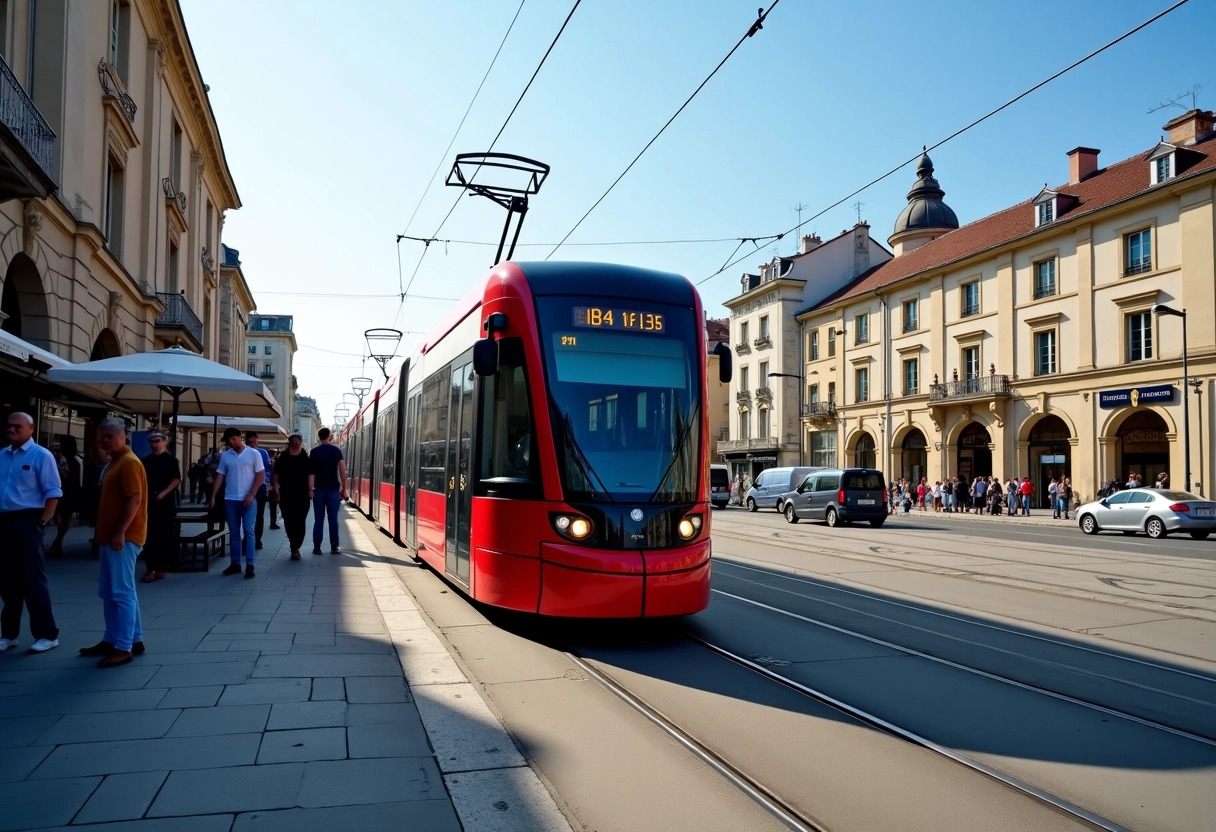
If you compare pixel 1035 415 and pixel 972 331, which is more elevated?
pixel 972 331

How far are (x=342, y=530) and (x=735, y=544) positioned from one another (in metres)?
8.86

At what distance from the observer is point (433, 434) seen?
10.9 metres

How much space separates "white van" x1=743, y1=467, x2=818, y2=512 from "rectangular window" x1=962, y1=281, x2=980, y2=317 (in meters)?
13.8

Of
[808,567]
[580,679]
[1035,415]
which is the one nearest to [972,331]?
[1035,415]

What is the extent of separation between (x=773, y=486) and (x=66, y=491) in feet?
86.6

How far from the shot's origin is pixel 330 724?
505 centimetres

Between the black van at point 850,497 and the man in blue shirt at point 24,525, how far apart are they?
2324 centimetres

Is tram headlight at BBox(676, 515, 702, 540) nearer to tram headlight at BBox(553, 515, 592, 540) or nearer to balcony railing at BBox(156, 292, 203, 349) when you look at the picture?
tram headlight at BBox(553, 515, 592, 540)

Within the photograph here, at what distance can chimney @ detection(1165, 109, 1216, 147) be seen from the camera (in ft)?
115

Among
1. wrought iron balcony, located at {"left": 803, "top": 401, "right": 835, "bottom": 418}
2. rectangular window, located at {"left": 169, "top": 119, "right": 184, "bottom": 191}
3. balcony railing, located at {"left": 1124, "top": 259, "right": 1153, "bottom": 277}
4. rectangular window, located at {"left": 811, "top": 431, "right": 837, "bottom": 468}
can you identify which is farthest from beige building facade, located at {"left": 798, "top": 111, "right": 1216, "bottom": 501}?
rectangular window, located at {"left": 169, "top": 119, "right": 184, "bottom": 191}

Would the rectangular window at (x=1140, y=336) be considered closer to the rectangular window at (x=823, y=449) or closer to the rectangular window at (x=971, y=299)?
the rectangular window at (x=971, y=299)


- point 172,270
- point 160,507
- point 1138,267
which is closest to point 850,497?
point 1138,267

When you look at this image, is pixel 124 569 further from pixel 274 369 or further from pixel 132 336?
pixel 274 369

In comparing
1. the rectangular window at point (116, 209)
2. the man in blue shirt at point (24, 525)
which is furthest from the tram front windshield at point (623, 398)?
the rectangular window at point (116, 209)
